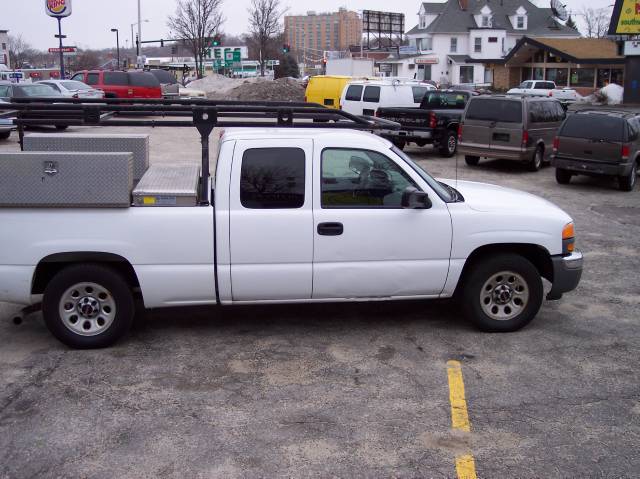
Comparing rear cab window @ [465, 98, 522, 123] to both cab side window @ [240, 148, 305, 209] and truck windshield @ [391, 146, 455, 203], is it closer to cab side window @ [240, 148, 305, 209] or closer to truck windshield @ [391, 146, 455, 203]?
truck windshield @ [391, 146, 455, 203]

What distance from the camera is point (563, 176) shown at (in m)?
16.3

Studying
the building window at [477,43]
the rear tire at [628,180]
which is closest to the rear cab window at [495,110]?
the rear tire at [628,180]

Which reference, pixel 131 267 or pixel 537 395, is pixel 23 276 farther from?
pixel 537 395

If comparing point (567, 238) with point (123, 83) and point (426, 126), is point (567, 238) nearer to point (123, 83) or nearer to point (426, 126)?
point (426, 126)

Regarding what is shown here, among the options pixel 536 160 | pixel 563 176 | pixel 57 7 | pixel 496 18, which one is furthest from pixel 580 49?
pixel 563 176

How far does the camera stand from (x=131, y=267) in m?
6.08

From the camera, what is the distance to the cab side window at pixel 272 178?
607 centimetres

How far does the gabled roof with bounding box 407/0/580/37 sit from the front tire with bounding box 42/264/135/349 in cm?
7483

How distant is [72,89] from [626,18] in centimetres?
2748

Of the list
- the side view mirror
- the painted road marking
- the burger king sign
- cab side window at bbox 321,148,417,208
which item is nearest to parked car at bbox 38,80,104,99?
the burger king sign

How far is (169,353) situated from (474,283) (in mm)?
2779

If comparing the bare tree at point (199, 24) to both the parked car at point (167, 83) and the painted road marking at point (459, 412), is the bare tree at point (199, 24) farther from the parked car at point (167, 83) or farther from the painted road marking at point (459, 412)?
the painted road marking at point (459, 412)

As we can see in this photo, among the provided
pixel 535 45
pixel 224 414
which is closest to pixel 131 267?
pixel 224 414

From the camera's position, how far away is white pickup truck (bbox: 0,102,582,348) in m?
5.88
